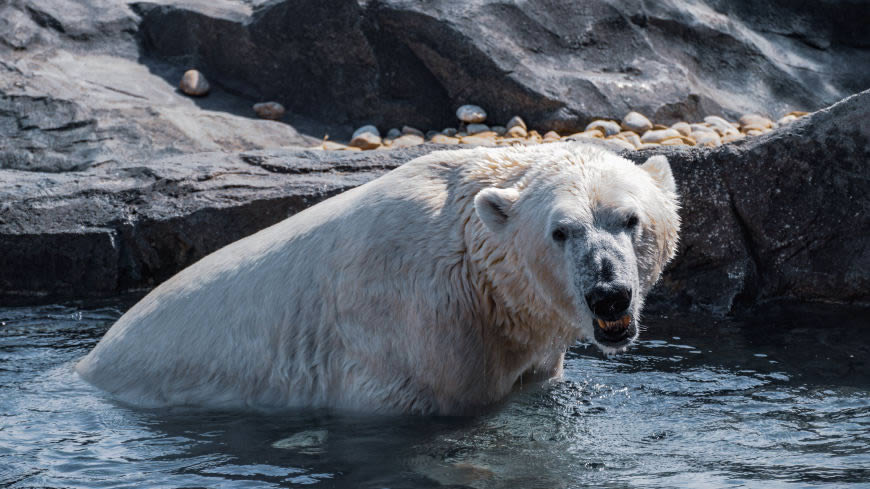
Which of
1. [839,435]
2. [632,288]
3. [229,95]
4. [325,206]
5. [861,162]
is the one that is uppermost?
[229,95]

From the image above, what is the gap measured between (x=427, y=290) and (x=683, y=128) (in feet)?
20.5

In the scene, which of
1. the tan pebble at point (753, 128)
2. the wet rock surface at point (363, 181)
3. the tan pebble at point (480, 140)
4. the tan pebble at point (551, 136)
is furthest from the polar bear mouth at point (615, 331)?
the tan pebble at point (753, 128)

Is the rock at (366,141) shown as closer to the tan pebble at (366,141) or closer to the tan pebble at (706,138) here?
the tan pebble at (366,141)

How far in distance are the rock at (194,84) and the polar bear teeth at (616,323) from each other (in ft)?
26.3

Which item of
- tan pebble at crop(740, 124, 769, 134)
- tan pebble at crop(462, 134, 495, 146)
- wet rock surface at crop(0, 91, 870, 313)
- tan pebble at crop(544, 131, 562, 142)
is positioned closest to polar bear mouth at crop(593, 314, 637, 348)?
wet rock surface at crop(0, 91, 870, 313)

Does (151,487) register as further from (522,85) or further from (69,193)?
(522,85)

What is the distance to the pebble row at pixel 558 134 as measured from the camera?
29.3ft

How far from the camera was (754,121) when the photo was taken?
33.1ft

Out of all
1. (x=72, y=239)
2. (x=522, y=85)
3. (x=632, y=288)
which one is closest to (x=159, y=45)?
(x=522, y=85)

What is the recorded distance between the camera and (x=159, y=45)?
1124cm

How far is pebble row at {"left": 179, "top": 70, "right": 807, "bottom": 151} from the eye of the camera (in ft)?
29.3

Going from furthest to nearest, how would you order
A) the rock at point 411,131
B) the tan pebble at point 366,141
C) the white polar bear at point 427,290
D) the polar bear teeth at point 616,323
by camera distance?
the rock at point 411,131 → the tan pebble at point 366,141 → the white polar bear at point 427,290 → the polar bear teeth at point 616,323

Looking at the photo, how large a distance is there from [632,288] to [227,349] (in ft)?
6.59

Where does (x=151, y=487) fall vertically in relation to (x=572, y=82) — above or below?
below
